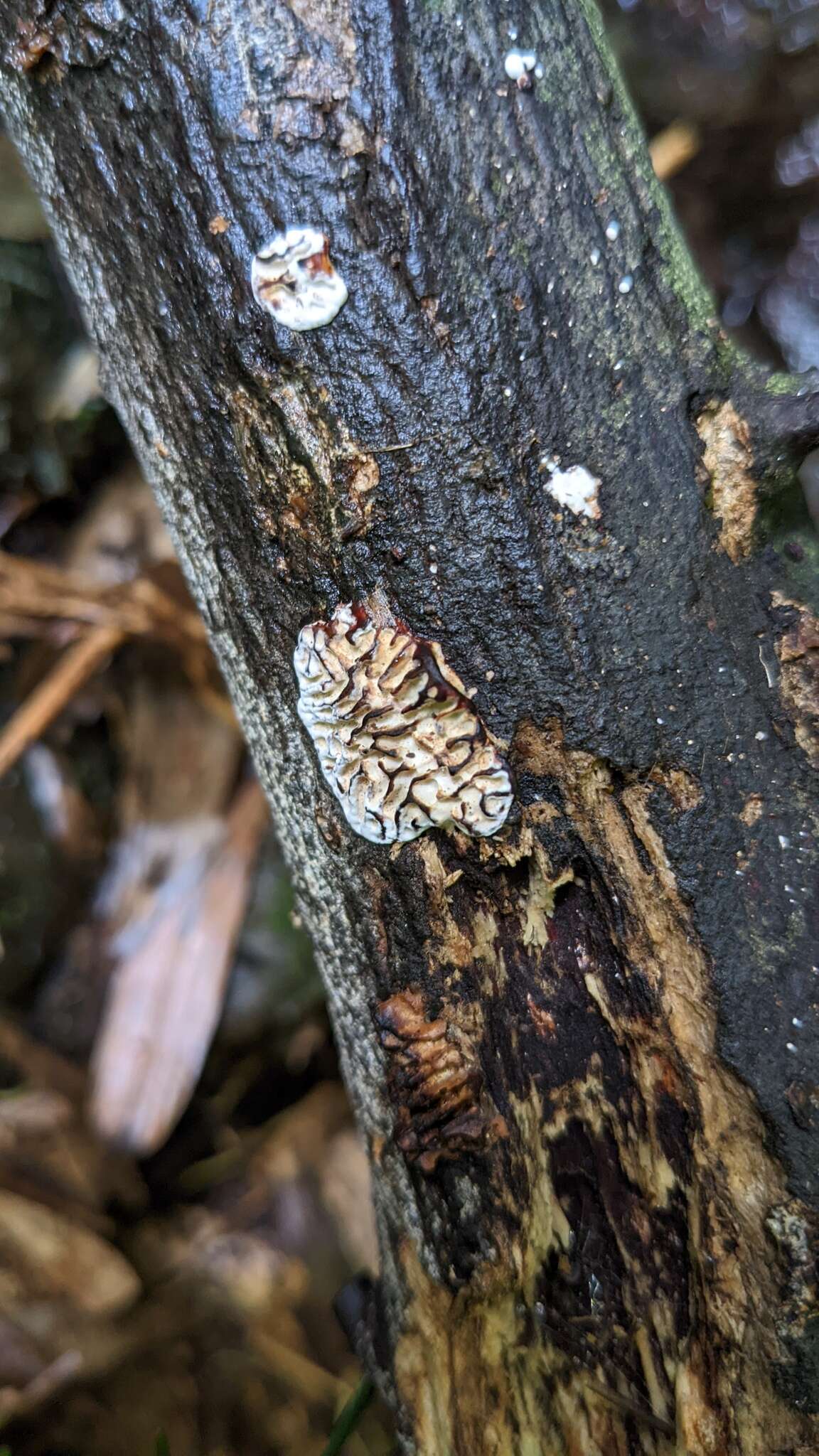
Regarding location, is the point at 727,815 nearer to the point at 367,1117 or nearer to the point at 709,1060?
the point at 709,1060

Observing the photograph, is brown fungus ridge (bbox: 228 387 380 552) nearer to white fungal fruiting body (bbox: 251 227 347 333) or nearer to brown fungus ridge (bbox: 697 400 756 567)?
white fungal fruiting body (bbox: 251 227 347 333)

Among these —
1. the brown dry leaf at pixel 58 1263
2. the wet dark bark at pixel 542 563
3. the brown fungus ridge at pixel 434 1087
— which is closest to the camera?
the wet dark bark at pixel 542 563

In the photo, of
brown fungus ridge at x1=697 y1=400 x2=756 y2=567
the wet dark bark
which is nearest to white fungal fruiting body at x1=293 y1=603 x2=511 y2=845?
the wet dark bark

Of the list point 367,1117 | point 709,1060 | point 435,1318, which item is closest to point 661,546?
point 709,1060

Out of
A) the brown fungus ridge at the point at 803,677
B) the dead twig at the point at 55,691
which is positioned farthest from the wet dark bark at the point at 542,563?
the dead twig at the point at 55,691

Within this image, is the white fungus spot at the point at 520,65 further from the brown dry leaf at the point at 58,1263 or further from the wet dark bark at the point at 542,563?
the brown dry leaf at the point at 58,1263

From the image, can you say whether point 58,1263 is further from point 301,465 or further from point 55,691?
point 301,465

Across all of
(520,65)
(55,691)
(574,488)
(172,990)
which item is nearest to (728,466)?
(574,488)
